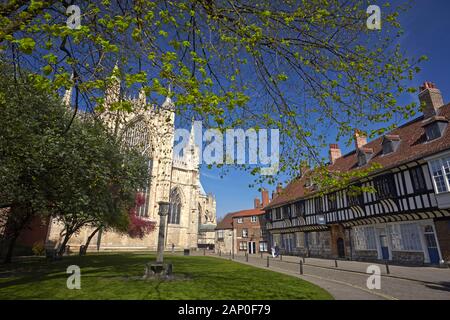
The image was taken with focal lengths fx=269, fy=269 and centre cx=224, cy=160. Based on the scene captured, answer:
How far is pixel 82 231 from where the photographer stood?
40.8 meters

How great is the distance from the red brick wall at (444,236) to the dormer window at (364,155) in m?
8.10

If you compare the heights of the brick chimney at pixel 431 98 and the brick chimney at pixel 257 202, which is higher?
the brick chimney at pixel 431 98

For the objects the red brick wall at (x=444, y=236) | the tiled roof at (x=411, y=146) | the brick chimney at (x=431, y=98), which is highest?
the brick chimney at (x=431, y=98)

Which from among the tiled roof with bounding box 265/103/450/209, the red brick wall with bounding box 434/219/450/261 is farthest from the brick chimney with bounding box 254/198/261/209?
the red brick wall with bounding box 434/219/450/261

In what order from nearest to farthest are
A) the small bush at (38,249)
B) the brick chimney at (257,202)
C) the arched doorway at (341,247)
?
the arched doorway at (341,247), the small bush at (38,249), the brick chimney at (257,202)

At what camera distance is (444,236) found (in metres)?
16.5

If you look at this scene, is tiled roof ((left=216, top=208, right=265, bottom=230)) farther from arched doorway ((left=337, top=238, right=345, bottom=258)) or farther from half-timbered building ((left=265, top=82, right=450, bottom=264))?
arched doorway ((left=337, top=238, right=345, bottom=258))

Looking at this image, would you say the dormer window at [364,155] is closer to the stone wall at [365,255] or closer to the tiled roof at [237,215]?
the stone wall at [365,255]

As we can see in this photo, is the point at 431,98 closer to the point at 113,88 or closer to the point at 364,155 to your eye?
the point at 364,155

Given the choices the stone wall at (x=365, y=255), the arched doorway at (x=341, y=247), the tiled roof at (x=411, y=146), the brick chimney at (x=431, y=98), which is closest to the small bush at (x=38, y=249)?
the tiled roof at (x=411, y=146)

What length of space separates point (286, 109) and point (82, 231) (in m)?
43.0

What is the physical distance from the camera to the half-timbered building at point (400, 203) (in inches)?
656

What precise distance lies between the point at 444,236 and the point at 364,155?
30.5ft
